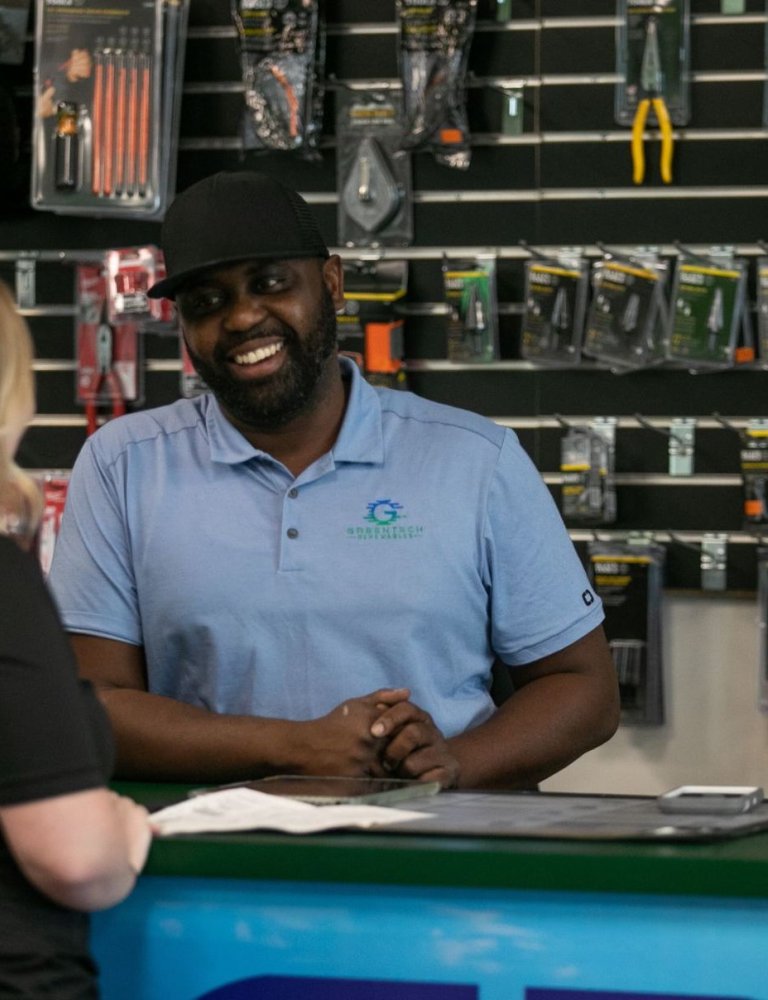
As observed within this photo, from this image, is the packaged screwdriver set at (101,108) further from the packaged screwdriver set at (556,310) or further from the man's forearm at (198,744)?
the man's forearm at (198,744)

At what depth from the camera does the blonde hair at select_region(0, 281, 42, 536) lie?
5.44 feet

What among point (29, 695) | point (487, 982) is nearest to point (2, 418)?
point (29, 695)

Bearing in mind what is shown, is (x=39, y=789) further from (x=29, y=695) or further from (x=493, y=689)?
(x=493, y=689)

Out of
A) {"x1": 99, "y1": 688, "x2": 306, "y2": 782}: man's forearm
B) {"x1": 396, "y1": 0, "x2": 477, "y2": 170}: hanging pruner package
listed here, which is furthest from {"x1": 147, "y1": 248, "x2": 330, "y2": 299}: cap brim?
{"x1": 396, "y1": 0, "x2": 477, "y2": 170}: hanging pruner package

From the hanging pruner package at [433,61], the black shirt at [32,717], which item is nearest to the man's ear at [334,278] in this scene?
the black shirt at [32,717]

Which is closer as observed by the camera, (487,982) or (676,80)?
(487,982)

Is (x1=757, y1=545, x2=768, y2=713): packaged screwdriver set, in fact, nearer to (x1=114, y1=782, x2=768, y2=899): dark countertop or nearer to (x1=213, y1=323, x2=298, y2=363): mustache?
(x1=213, y1=323, x2=298, y2=363): mustache

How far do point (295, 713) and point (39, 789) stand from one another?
123 centimetres

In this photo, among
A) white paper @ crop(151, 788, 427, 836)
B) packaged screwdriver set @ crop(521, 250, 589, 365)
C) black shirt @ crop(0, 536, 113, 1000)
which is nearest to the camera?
black shirt @ crop(0, 536, 113, 1000)

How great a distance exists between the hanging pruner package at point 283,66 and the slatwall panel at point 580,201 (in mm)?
107

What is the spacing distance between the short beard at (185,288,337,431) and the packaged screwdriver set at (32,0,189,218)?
2077 millimetres

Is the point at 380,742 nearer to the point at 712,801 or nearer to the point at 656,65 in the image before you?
the point at 712,801

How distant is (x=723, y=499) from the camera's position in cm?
498

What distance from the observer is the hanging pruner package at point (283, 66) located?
4.96m
